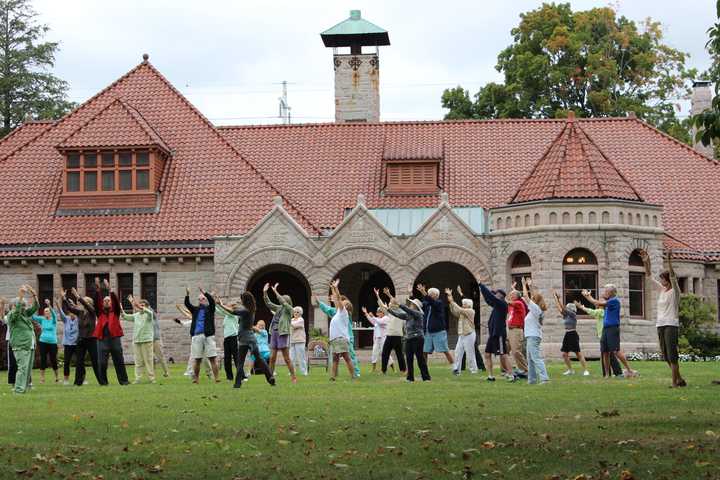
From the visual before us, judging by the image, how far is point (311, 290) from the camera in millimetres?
35688

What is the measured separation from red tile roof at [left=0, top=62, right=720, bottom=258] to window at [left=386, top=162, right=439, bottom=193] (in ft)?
1.09

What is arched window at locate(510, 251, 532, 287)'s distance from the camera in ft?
111

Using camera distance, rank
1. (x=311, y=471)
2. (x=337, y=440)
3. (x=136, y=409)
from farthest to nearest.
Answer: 1. (x=136, y=409)
2. (x=337, y=440)
3. (x=311, y=471)

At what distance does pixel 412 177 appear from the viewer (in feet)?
132

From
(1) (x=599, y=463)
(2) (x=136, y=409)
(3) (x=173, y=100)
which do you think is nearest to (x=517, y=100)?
(3) (x=173, y=100)

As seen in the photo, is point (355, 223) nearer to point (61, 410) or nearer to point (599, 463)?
point (61, 410)

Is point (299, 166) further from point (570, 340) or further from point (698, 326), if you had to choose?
point (570, 340)

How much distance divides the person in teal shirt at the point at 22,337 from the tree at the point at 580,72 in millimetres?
35002

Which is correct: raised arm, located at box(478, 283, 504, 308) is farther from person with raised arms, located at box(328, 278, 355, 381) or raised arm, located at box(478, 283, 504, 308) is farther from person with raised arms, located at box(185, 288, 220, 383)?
person with raised arms, located at box(185, 288, 220, 383)

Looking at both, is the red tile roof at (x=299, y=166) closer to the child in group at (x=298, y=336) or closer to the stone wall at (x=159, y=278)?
the stone wall at (x=159, y=278)

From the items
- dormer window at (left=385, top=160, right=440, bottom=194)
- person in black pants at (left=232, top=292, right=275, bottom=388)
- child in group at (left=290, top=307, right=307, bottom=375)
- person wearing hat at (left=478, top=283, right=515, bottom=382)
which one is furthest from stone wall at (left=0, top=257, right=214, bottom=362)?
person wearing hat at (left=478, top=283, right=515, bottom=382)

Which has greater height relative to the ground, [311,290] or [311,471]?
[311,290]

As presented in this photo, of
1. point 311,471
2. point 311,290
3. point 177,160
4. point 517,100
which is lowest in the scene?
point 311,471

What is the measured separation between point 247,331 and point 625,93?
37.1 m
